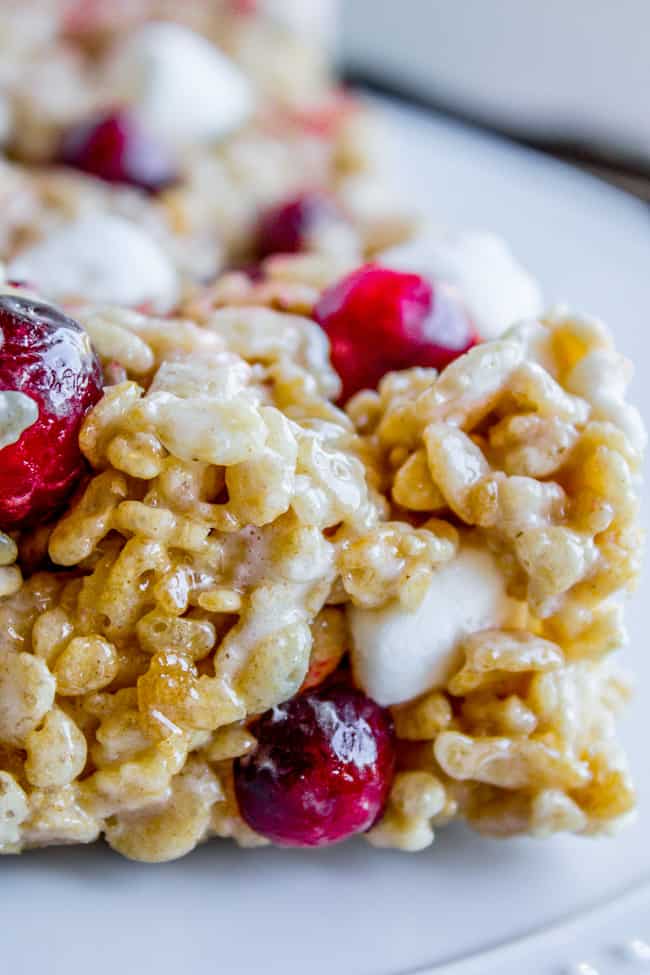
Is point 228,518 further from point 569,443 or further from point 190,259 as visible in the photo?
point 190,259

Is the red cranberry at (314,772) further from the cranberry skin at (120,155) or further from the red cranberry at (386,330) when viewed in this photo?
the cranberry skin at (120,155)

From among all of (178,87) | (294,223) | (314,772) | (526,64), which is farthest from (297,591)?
(526,64)

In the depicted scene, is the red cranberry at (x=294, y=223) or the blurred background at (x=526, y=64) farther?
the blurred background at (x=526, y=64)

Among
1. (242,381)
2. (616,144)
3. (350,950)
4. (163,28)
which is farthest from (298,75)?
(350,950)

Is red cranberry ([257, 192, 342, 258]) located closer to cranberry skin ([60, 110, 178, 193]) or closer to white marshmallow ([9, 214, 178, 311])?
cranberry skin ([60, 110, 178, 193])

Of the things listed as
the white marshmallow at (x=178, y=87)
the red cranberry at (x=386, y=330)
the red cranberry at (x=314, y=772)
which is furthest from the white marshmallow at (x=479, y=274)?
the white marshmallow at (x=178, y=87)

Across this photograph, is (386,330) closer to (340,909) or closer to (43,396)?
(43,396)
